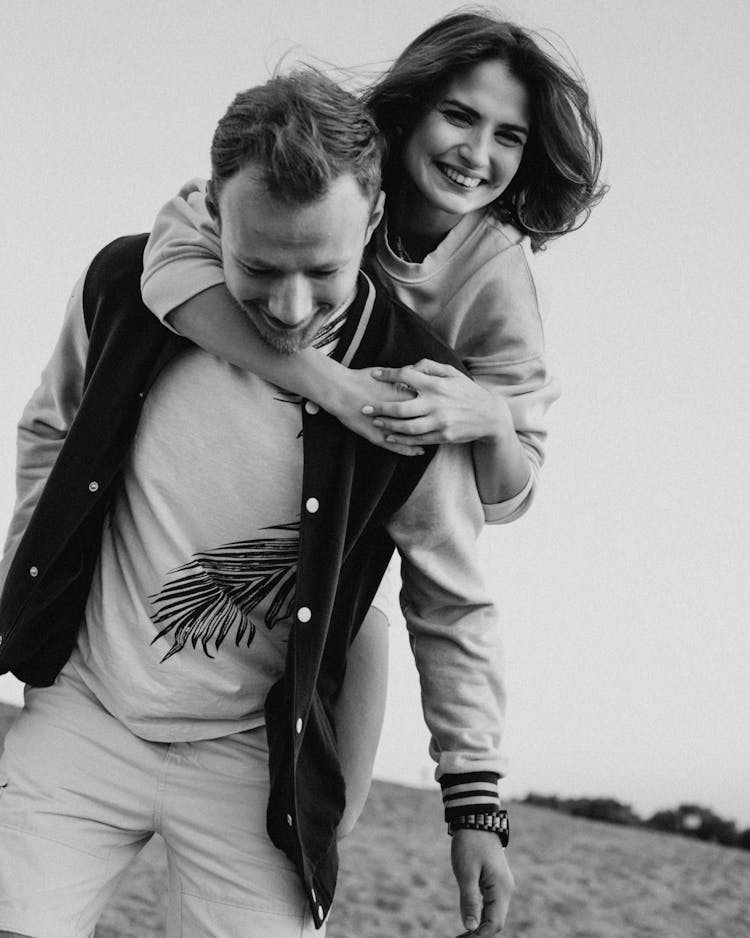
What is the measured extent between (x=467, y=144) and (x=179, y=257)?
78 cm

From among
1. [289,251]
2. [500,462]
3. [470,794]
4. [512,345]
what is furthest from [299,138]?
[470,794]

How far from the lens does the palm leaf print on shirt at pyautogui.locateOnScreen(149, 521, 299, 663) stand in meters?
1.92

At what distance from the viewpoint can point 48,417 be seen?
7.01ft

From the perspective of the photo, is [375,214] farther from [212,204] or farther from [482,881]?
[482,881]

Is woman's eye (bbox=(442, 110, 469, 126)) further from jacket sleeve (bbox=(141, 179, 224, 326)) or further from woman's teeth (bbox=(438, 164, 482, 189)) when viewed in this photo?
jacket sleeve (bbox=(141, 179, 224, 326))

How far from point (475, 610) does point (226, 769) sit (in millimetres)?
510

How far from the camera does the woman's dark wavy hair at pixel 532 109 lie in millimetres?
2514

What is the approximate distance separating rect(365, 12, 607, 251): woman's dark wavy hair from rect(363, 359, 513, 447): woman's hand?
26.5 inches

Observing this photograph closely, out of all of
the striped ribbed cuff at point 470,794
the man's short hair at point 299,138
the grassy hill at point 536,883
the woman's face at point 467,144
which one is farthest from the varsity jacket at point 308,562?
the grassy hill at point 536,883

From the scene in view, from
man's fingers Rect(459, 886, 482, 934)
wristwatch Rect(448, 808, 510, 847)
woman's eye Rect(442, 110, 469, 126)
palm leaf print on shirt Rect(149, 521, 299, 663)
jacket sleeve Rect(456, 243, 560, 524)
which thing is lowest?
man's fingers Rect(459, 886, 482, 934)

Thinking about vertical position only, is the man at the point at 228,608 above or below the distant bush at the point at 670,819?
above

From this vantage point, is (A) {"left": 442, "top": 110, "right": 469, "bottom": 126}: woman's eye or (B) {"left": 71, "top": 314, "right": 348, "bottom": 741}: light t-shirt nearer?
(B) {"left": 71, "top": 314, "right": 348, "bottom": 741}: light t-shirt

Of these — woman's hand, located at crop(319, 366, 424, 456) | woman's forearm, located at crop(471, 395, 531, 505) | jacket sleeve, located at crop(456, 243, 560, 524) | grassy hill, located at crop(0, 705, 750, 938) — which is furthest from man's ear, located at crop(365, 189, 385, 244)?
grassy hill, located at crop(0, 705, 750, 938)

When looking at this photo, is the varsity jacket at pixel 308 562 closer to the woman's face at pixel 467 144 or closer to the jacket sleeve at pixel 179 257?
the jacket sleeve at pixel 179 257
